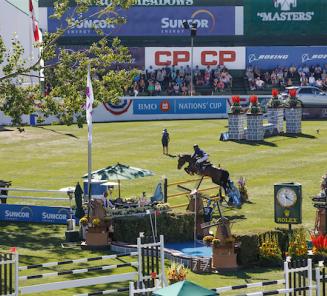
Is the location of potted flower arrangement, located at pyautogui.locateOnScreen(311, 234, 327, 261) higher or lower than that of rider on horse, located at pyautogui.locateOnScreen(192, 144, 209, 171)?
lower

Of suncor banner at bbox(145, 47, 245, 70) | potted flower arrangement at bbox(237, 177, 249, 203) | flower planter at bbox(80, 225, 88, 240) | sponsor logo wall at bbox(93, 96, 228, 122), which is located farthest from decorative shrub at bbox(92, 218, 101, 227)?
suncor banner at bbox(145, 47, 245, 70)

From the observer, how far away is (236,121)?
51.8 m

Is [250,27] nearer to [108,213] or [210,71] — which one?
[210,71]

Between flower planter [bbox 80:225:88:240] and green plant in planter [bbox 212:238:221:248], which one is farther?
flower planter [bbox 80:225:88:240]

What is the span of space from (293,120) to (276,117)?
0.99m

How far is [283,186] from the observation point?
2659 cm

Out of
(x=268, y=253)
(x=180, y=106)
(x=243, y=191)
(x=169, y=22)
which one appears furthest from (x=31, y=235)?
(x=169, y=22)

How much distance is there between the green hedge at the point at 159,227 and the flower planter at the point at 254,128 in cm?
2401

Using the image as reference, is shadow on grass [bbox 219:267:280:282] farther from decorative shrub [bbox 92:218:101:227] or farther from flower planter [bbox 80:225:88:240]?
flower planter [bbox 80:225:88:240]

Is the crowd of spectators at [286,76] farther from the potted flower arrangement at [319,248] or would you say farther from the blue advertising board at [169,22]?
the potted flower arrangement at [319,248]

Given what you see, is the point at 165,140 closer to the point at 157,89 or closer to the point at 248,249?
the point at 248,249

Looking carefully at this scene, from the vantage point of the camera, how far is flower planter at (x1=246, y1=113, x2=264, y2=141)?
51781 millimetres

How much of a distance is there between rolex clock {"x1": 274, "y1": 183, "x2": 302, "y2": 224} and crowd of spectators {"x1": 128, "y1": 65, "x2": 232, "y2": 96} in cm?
4503

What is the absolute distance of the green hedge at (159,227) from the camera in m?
27.7
